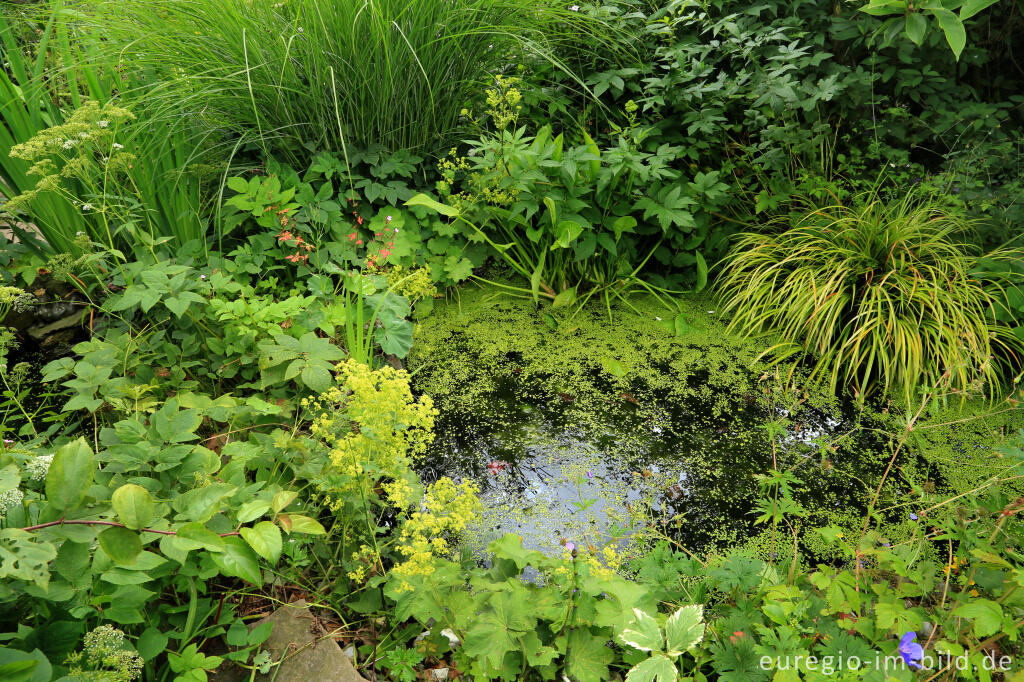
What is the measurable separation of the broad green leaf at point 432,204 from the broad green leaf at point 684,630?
71.8 inches

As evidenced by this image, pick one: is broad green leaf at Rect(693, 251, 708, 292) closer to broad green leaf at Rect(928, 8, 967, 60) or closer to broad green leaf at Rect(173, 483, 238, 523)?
broad green leaf at Rect(928, 8, 967, 60)

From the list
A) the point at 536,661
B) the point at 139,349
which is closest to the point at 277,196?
the point at 139,349

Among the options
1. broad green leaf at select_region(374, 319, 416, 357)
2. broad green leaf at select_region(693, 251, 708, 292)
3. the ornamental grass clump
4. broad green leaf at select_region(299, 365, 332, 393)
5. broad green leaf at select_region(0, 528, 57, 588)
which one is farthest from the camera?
broad green leaf at select_region(693, 251, 708, 292)

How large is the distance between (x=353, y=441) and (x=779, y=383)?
1602mm

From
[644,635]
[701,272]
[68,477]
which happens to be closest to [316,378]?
[68,477]

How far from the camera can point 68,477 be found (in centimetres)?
99

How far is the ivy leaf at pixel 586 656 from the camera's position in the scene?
4.46ft

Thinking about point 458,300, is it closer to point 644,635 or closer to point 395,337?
point 395,337

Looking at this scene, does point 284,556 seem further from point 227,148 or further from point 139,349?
point 227,148

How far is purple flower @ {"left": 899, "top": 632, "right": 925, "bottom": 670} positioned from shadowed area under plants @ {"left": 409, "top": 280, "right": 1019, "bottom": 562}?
419 millimetres

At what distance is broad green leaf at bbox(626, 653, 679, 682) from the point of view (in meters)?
1.18

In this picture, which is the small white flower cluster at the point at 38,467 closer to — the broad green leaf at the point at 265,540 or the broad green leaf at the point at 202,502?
the broad green leaf at the point at 202,502

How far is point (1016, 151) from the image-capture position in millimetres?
2664

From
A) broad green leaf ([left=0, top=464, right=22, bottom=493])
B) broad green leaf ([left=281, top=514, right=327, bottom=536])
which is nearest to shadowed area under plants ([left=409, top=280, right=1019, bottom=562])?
broad green leaf ([left=281, top=514, right=327, bottom=536])
